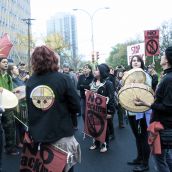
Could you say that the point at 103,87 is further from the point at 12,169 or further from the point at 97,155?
the point at 12,169

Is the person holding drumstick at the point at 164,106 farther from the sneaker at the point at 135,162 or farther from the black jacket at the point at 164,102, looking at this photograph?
the sneaker at the point at 135,162

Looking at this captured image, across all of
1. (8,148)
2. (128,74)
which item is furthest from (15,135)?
(128,74)

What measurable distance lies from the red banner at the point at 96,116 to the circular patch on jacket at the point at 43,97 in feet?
11.7

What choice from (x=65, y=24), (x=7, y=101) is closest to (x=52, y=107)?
(x=7, y=101)

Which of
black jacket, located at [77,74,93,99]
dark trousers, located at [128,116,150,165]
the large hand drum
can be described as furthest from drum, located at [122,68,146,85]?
black jacket, located at [77,74,93,99]

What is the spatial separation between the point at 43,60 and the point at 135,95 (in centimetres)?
173

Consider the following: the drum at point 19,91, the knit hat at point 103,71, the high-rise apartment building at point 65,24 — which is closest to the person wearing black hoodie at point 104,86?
the knit hat at point 103,71

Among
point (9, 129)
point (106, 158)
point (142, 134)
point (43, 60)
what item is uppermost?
point (43, 60)

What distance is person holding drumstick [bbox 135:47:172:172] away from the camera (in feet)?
14.3

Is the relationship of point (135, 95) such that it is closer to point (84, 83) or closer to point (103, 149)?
point (103, 149)

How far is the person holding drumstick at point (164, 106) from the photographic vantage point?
4.37 metres

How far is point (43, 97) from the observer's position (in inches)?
159

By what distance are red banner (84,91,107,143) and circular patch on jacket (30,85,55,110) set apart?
3.57 meters

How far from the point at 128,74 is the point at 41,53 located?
204cm
